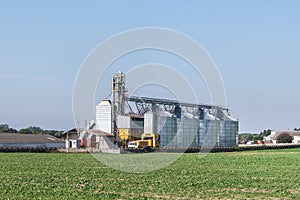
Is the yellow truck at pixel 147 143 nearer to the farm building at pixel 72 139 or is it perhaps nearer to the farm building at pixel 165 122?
the farm building at pixel 165 122

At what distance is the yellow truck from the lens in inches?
3086

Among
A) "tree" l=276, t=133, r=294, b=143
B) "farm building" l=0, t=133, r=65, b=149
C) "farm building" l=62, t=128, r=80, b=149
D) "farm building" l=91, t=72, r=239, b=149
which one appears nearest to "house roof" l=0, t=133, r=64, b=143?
"farm building" l=0, t=133, r=65, b=149

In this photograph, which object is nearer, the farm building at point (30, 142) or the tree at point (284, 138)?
the farm building at point (30, 142)

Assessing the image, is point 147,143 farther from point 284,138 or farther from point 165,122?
point 284,138

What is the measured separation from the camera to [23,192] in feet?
75.0

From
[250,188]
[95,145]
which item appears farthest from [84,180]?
[95,145]

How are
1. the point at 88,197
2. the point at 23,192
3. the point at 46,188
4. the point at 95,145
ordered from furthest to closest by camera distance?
the point at 95,145, the point at 46,188, the point at 23,192, the point at 88,197

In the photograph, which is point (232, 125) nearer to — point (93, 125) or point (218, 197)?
point (93, 125)

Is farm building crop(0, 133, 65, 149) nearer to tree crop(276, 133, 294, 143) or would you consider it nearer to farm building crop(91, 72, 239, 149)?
farm building crop(91, 72, 239, 149)

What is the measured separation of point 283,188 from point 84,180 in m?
10.3

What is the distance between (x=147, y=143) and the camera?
260 ft

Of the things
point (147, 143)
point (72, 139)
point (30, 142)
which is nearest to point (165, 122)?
point (147, 143)

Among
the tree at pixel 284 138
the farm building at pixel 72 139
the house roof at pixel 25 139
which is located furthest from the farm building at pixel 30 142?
the tree at pixel 284 138

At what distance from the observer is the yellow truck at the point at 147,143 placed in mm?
78375
